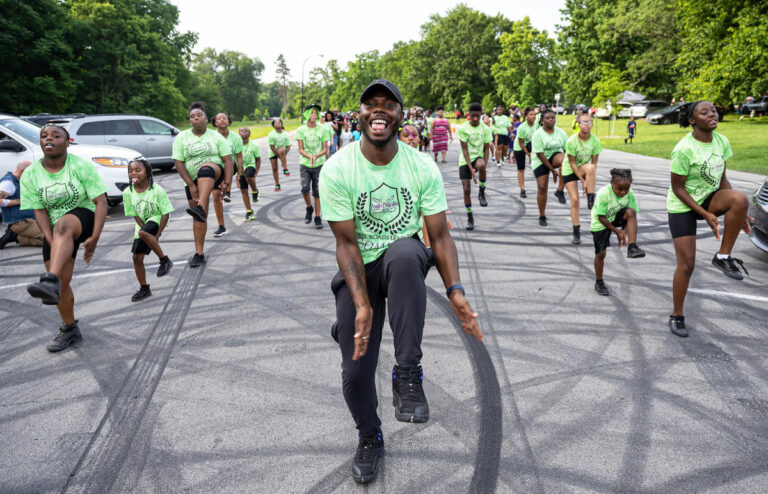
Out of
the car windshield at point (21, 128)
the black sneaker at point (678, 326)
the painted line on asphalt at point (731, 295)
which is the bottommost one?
the painted line on asphalt at point (731, 295)

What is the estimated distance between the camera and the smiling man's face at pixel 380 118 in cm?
238

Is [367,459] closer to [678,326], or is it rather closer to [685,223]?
[678,326]

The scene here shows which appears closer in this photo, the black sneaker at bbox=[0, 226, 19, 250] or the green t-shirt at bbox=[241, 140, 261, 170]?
the black sneaker at bbox=[0, 226, 19, 250]

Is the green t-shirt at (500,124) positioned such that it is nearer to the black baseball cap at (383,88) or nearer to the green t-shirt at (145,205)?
the green t-shirt at (145,205)

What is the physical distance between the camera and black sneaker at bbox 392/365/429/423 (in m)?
2.23

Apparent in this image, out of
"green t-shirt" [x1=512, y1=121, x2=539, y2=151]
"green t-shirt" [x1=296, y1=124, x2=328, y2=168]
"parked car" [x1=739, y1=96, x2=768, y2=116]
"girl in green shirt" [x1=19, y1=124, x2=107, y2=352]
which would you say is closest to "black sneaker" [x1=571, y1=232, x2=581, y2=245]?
"green t-shirt" [x1=512, y1=121, x2=539, y2=151]

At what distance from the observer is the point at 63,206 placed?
14.6 ft

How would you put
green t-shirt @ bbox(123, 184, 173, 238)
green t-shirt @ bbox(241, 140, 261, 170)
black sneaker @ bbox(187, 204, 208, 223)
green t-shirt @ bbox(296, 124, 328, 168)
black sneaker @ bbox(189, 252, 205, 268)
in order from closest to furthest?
green t-shirt @ bbox(123, 184, 173, 238), black sneaker @ bbox(187, 204, 208, 223), black sneaker @ bbox(189, 252, 205, 268), green t-shirt @ bbox(296, 124, 328, 168), green t-shirt @ bbox(241, 140, 261, 170)

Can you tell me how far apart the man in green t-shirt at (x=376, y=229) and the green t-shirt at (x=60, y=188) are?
3182 millimetres

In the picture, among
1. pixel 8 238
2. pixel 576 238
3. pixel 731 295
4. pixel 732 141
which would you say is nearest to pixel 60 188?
pixel 8 238

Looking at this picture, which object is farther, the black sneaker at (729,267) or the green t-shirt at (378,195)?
the black sneaker at (729,267)

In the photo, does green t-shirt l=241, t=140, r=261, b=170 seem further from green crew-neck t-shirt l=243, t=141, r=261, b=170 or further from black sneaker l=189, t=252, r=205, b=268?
black sneaker l=189, t=252, r=205, b=268

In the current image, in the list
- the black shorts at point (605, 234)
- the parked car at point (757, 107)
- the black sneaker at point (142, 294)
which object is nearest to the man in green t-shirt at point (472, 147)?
the black shorts at point (605, 234)

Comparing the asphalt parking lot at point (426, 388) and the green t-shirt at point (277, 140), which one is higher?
the green t-shirt at point (277, 140)
